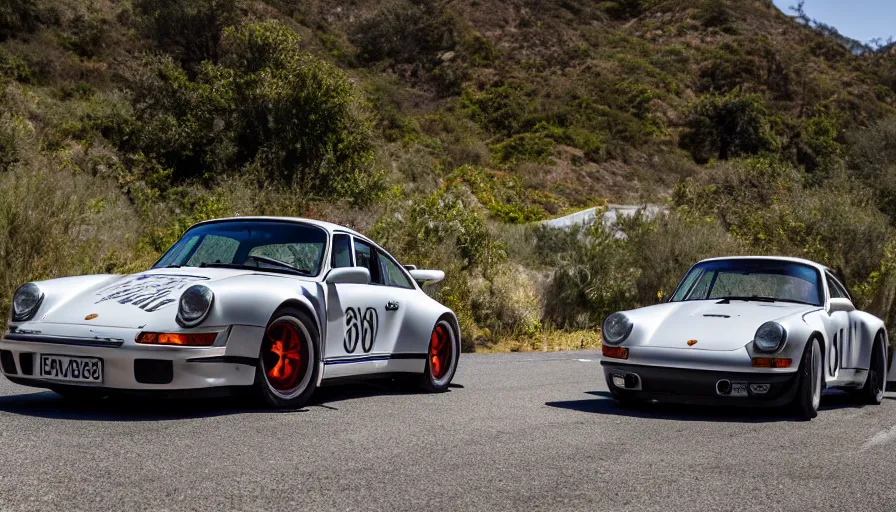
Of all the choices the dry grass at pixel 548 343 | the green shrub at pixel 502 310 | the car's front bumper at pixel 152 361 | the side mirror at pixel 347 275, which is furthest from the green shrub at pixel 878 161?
the car's front bumper at pixel 152 361

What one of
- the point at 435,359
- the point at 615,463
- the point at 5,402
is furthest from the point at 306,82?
the point at 615,463

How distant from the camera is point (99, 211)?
16250 mm

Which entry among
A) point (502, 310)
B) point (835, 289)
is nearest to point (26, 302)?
point (835, 289)

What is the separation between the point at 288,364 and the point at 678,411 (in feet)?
11.0

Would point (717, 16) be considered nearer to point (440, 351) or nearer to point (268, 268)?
point (440, 351)

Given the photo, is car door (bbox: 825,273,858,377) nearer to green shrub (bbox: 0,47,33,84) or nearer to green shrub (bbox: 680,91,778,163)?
green shrub (bbox: 0,47,33,84)

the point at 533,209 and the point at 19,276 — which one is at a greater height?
the point at 533,209

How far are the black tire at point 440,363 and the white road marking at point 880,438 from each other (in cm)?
367

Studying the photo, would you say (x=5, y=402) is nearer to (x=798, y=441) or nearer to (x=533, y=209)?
(x=798, y=441)

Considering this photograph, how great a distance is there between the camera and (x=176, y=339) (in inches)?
244

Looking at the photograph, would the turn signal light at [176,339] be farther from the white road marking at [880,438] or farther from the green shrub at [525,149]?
the green shrub at [525,149]

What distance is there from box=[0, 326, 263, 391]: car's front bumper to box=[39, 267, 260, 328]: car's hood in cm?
20

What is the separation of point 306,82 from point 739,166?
66.9ft

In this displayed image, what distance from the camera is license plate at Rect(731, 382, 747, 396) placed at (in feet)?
24.7
